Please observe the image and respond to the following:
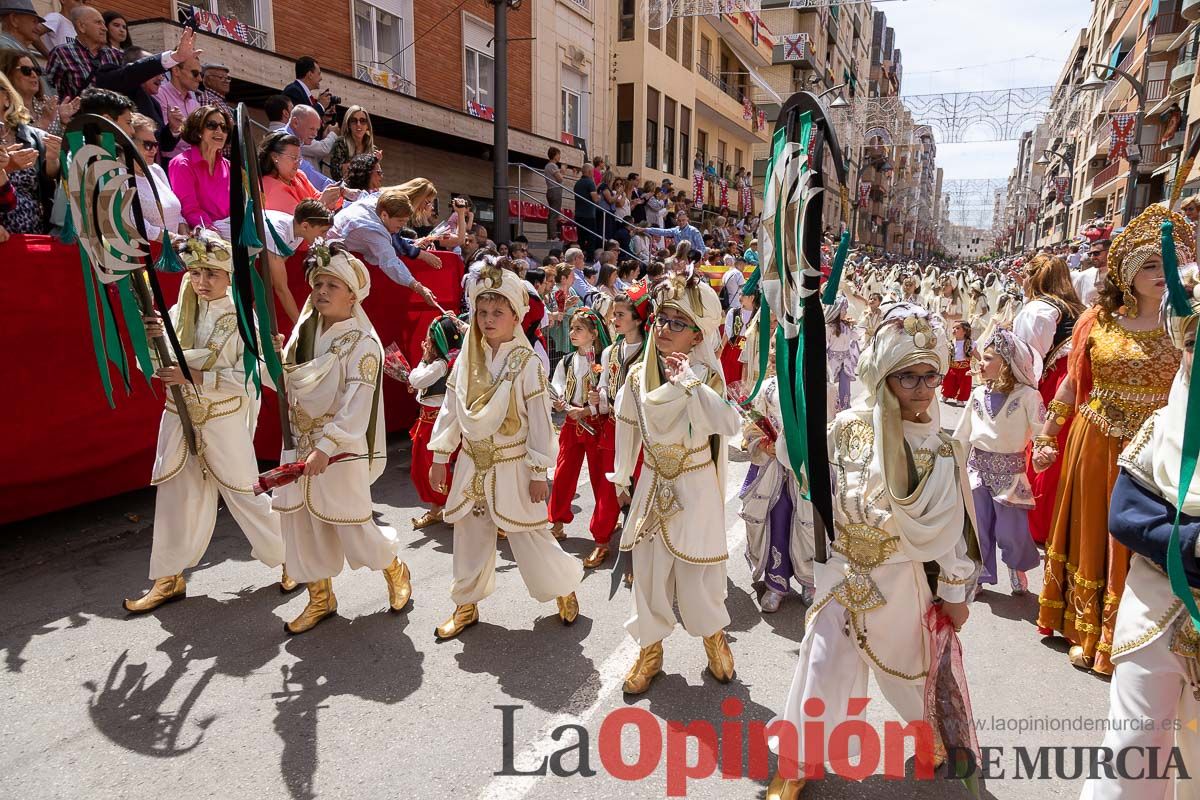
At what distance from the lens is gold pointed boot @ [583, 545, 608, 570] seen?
16.1 feet

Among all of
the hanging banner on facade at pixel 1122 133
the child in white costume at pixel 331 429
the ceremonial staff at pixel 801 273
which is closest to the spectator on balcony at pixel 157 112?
the child in white costume at pixel 331 429

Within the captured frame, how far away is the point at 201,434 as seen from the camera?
13.6 ft

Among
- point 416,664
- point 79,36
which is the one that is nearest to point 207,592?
point 416,664

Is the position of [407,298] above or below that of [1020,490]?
above

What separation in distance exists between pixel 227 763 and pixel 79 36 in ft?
23.0

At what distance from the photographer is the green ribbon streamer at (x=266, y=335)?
352 cm

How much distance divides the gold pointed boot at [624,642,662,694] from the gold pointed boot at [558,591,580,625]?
620 mm

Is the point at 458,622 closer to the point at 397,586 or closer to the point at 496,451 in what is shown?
the point at 397,586

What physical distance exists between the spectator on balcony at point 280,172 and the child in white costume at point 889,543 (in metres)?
4.82

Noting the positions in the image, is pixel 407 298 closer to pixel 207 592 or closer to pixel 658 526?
pixel 207 592

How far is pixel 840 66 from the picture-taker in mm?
53688

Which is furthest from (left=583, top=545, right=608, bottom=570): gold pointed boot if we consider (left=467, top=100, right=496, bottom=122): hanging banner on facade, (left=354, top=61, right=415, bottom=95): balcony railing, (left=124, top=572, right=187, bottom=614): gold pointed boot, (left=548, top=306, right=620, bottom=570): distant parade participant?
(left=467, top=100, right=496, bottom=122): hanging banner on facade

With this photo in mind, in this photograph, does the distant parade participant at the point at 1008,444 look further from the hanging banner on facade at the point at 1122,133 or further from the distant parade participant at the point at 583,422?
the hanging banner on facade at the point at 1122,133

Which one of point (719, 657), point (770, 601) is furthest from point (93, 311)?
point (770, 601)
